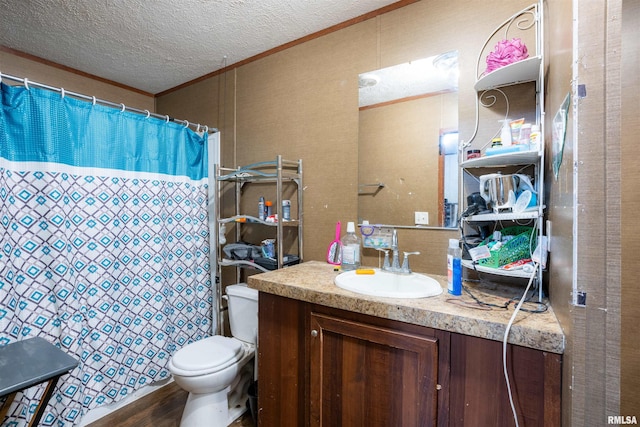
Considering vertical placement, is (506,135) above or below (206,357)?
above

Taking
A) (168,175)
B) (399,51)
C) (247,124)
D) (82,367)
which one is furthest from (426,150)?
(82,367)

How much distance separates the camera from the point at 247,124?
215 centimetres

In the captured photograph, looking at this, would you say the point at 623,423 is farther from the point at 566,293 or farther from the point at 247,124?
Result: the point at 247,124

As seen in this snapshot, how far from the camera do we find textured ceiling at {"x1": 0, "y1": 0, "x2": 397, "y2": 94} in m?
1.56

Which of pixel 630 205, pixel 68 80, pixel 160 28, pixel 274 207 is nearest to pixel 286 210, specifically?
pixel 274 207

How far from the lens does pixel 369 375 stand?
1038mm

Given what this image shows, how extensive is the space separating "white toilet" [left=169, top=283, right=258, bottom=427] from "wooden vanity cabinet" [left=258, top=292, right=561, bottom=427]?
0.29 metres

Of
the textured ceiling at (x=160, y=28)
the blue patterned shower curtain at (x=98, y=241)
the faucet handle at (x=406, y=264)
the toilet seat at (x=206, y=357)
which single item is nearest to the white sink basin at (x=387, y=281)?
the faucet handle at (x=406, y=264)

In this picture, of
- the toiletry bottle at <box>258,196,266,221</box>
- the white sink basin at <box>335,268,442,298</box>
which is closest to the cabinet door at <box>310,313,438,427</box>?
the white sink basin at <box>335,268,442,298</box>

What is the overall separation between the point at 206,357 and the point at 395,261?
1097 mm

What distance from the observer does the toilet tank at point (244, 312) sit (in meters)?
1.78

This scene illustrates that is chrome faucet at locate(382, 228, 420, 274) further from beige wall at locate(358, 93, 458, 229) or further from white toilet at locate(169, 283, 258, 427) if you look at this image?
white toilet at locate(169, 283, 258, 427)

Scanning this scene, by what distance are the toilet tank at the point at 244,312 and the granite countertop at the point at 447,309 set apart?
0.48m

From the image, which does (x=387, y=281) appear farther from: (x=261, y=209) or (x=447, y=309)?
(x=261, y=209)
